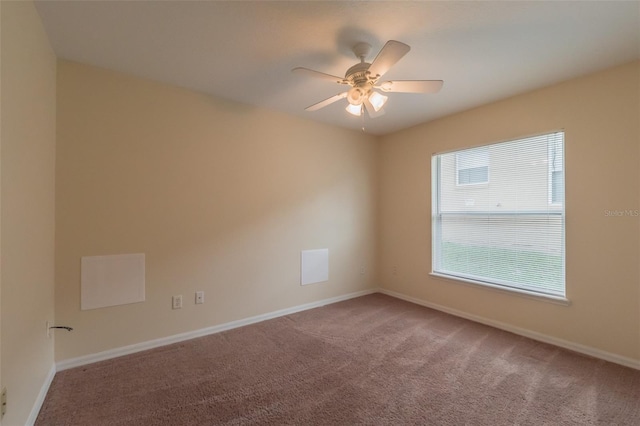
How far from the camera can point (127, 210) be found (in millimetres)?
2426

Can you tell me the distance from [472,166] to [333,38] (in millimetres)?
2284

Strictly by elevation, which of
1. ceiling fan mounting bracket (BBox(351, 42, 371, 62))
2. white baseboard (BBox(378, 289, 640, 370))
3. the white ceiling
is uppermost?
the white ceiling

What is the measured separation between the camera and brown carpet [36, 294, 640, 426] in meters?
1.69

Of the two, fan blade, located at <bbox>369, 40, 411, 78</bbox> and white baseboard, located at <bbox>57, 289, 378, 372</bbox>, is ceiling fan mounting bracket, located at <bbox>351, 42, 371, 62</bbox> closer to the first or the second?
fan blade, located at <bbox>369, 40, 411, 78</bbox>

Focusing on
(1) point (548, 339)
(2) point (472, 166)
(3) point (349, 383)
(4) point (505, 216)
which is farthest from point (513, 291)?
(3) point (349, 383)

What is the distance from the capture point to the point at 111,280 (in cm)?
234

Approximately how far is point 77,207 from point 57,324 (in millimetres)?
918

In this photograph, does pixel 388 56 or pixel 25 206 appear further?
pixel 388 56

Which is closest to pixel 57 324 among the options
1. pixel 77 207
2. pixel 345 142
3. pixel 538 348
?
pixel 77 207

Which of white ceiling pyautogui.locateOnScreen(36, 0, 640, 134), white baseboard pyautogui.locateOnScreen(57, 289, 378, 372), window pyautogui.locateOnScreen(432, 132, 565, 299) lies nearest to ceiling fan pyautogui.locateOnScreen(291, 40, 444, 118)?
white ceiling pyautogui.locateOnScreen(36, 0, 640, 134)

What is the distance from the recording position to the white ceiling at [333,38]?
1663mm

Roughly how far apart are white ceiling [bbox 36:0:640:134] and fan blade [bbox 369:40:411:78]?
272 millimetres

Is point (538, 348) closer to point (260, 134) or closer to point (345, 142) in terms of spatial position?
point (345, 142)

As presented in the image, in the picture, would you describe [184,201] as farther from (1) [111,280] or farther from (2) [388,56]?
(2) [388,56]
